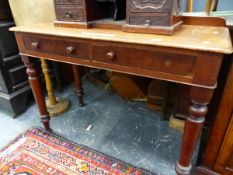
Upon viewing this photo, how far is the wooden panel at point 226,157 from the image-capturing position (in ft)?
2.60

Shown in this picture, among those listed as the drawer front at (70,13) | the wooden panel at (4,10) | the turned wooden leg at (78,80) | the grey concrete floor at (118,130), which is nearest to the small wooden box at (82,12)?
the drawer front at (70,13)

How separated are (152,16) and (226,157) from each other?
684 mm

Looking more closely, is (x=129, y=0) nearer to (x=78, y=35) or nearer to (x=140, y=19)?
(x=140, y=19)

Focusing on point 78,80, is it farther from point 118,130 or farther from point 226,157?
point 226,157

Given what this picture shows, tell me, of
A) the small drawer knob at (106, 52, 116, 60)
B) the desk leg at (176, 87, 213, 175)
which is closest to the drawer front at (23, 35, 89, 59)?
the small drawer knob at (106, 52, 116, 60)

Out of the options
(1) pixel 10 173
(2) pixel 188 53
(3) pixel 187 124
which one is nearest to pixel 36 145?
(1) pixel 10 173

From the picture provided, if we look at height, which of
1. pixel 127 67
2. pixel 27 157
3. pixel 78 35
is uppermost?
pixel 78 35

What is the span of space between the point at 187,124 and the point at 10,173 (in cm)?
98

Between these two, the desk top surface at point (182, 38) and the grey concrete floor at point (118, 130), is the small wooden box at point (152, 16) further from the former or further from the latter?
the grey concrete floor at point (118, 130)

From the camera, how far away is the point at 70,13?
933 mm

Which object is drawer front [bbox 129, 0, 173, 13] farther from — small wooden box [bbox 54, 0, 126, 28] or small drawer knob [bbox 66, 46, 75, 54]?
small drawer knob [bbox 66, 46, 75, 54]

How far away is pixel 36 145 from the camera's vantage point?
1.25 meters

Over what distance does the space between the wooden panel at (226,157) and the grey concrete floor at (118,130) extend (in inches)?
10.2

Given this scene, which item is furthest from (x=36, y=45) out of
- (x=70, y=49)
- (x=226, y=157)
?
(x=226, y=157)
